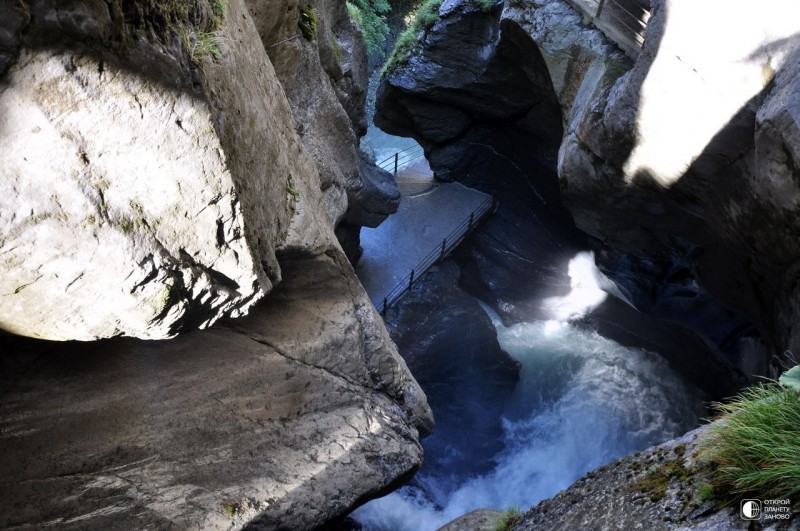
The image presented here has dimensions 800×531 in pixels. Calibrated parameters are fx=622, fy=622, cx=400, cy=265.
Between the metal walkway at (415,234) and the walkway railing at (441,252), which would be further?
the metal walkway at (415,234)

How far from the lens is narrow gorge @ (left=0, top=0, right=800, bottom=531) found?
3.09 m

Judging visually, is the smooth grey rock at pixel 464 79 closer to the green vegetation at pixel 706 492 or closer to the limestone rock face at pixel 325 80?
the limestone rock face at pixel 325 80

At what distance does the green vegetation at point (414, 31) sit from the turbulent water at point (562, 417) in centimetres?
632

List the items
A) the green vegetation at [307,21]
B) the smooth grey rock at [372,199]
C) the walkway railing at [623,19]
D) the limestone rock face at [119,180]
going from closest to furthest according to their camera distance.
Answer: the limestone rock face at [119,180]
the green vegetation at [307,21]
the walkway railing at [623,19]
the smooth grey rock at [372,199]

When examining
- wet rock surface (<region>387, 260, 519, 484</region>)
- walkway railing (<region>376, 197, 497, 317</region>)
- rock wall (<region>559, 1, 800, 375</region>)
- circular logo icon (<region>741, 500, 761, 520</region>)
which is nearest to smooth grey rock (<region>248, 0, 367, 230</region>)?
walkway railing (<region>376, 197, 497, 317</region>)

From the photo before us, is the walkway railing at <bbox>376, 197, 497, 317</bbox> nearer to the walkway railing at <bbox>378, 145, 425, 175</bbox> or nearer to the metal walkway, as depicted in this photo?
the metal walkway

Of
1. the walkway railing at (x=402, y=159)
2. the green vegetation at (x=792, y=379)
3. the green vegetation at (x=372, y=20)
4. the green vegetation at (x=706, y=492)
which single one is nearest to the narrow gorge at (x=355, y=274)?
the green vegetation at (x=706, y=492)

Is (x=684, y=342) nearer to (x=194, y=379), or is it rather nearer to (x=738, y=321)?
(x=738, y=321)

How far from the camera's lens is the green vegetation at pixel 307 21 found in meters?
6.97

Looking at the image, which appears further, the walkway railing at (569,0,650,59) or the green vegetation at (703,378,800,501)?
the walkway railing at (569,0,650,59)

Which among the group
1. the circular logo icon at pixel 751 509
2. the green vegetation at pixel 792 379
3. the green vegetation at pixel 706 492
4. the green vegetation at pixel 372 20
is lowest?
the green vegetation at pixel 372 20

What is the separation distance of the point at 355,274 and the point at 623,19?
20.7ft

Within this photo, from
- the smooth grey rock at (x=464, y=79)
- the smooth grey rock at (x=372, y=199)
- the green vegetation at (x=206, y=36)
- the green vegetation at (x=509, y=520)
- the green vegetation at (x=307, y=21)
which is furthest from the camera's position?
the smooth grey rock at (x=464, y=79)

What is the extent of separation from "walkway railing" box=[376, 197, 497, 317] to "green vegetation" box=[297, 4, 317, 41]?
641 cm
